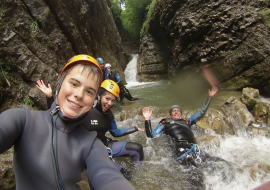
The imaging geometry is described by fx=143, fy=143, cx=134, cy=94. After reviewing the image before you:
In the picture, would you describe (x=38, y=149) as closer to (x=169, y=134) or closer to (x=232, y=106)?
(x=169, y=134)

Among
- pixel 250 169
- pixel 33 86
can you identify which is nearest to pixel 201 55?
pixel 250 169

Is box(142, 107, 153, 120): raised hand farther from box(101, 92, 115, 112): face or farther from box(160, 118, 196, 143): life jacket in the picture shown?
box(101, 92, 115, 112): face

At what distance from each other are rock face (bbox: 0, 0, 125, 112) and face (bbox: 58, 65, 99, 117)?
3.95 meters

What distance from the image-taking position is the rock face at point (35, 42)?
434 cm

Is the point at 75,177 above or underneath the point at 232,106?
above

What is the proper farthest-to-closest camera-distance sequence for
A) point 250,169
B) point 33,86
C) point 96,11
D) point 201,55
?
point 96,11, point 201,55, point 33,86, point 250,169

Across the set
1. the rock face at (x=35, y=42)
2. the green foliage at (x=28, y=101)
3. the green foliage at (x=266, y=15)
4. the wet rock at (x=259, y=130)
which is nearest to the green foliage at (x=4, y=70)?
the rock face at (x=35, y=42)

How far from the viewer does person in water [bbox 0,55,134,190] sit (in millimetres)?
1120

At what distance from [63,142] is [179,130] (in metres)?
3.07

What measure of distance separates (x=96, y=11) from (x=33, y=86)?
848 centimetres

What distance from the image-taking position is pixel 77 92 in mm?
1275

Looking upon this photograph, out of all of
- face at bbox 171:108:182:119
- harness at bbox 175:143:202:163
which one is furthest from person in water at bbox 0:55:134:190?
face at bbox 171:108:182:119

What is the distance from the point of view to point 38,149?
1160 millimetres

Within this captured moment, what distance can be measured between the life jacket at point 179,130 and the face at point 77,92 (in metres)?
2.90
